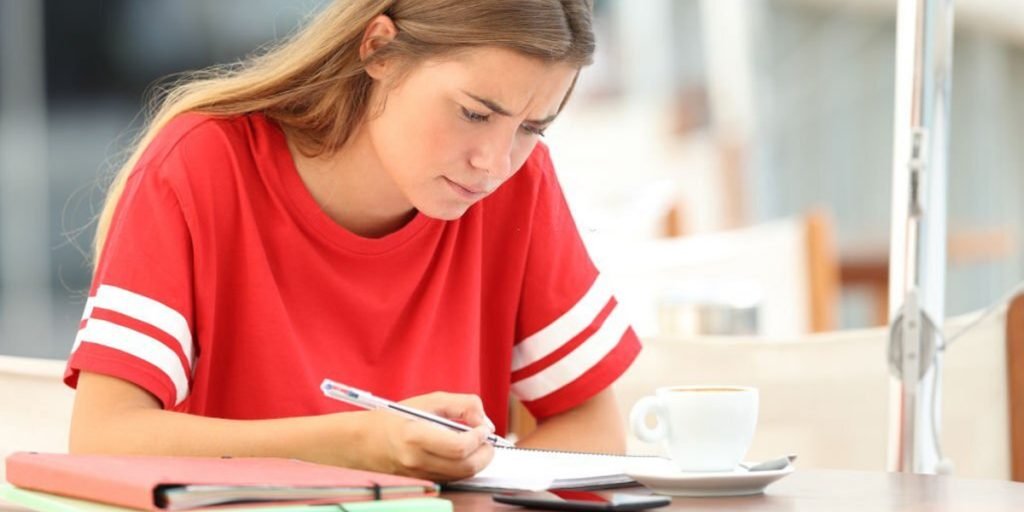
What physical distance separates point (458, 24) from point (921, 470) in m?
0.68

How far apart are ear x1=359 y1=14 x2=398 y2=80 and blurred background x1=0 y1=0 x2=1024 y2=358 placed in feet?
0.43

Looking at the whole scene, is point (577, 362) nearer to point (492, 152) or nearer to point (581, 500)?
point (492, 152)

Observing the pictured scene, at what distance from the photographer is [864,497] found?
3.23 feet

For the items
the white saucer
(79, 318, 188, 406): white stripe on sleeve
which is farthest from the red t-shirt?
the white saucer

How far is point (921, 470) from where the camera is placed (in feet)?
5.08

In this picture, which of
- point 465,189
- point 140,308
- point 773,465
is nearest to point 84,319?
point 140,308

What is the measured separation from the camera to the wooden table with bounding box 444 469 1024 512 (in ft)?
3.08

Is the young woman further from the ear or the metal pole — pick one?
the metal pole

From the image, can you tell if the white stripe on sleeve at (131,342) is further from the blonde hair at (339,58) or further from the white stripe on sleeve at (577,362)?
the white stripe on sleeve at (577,362)

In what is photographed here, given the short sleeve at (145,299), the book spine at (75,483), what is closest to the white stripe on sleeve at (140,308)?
the short sleeve at (145,299)

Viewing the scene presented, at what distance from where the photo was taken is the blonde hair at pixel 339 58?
132 centimetres

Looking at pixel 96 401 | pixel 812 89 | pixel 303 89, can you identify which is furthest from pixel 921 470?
pixel 812 89

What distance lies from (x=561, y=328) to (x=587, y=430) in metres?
0.11

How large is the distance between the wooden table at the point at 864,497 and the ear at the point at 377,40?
514 millimetres
